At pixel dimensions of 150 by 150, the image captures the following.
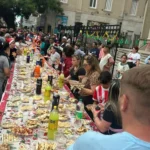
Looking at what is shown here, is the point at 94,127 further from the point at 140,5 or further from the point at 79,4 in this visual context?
the point at 140,5

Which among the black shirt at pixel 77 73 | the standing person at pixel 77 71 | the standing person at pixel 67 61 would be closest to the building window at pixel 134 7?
the standing person at pixel 67 61

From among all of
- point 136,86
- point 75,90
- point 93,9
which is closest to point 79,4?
point 93,9

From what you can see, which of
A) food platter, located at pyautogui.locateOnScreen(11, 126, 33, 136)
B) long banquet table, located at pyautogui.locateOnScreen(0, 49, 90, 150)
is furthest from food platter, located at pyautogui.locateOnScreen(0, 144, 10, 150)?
food platter, located at pyautogui.locateOnScreen(11, 126, 33, 136)

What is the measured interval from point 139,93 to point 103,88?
2711 mm

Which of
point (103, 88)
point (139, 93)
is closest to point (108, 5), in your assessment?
point (103, 88)

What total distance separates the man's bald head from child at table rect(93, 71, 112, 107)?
2.49 metres

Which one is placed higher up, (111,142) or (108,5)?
(108,5)

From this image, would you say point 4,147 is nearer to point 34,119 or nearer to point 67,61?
point 34,119

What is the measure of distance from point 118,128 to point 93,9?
29277 millimetres

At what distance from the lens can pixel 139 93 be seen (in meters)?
1.03

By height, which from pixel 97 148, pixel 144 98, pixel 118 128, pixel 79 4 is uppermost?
pixel 79 4

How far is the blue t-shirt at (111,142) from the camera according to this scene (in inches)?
39.9

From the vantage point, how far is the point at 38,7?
2864 centimetres

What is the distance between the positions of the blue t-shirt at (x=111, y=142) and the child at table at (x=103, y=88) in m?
2.46
